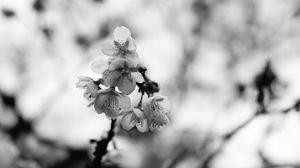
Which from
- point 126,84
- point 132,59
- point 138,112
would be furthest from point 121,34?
point 138,112

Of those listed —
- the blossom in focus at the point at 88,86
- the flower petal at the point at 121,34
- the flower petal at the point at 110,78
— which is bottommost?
the flower petal at the point at 110,78

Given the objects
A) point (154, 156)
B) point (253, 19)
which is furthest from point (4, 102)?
point (253, 19)

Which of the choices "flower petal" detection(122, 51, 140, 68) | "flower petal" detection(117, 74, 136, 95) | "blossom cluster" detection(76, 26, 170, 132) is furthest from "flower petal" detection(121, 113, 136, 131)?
"flower petal" detection(122, 51, 140, 68)

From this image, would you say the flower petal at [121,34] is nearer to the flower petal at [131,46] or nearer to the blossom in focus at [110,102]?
the flower petal at [131,46]

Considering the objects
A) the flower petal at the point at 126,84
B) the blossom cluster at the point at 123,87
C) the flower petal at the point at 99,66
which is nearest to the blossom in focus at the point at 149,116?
the blossom cluster at the point at 123,87

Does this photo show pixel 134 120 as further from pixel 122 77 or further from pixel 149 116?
pixel 122 77

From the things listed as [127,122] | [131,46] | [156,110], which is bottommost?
[127,122]
